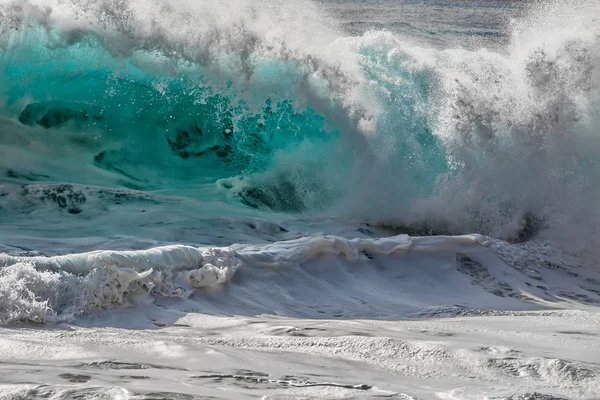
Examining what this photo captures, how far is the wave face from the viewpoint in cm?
845

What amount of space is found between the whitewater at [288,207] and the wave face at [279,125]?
3cm

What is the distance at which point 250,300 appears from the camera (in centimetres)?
561

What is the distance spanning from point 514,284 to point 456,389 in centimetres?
313

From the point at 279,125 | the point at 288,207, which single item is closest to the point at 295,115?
the point at 279,125

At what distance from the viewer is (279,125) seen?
10.3m

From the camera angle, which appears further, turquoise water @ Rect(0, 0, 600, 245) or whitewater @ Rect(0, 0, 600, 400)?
turquoise water @ Rect(0, 0, 600, 245)

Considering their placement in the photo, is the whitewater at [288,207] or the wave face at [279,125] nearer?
the whitewater at [288,207]

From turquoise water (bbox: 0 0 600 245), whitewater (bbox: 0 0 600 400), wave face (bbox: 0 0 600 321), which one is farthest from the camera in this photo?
turquoise water (bbox: 0 0 600 245)

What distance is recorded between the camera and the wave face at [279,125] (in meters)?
8.45

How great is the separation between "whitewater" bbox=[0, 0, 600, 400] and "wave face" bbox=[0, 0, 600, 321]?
0.03 m

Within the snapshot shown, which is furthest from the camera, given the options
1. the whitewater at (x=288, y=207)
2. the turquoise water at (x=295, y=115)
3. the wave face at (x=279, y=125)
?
the turquoise water at (x=295, y=115)

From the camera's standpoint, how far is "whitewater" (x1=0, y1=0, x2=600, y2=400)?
4109 mm

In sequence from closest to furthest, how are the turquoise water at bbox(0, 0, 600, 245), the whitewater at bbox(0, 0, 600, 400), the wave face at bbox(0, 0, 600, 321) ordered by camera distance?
the whitewater at bbox(0, 0, 600, 400), the wave face at bbox(0, 0, 600, 321), the turquoise water at bbox(0, 0, 600, 245)

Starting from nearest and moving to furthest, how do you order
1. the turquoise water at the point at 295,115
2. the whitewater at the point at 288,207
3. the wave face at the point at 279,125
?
the whitewater at the point at 288,207, the wave face at the point at 279,125, the turquoise water at the point at 295,115
